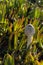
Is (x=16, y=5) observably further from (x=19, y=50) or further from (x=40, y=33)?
(x=19, y=50)

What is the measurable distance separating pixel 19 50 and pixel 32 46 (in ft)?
0.41

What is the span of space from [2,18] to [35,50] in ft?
1.77

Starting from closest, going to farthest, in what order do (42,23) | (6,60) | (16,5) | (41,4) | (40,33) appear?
(6,60)
(40,33)
(42,23)
(16,5)
(41,4)

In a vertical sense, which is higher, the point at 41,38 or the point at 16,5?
the point at 16,5

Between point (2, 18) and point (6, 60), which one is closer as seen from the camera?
point (6, 60)

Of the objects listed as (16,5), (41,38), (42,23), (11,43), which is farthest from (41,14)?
(11,43)

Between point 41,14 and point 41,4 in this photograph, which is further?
point 41,4

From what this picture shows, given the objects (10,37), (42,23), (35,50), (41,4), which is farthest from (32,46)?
(41,4)

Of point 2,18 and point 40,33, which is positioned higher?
point 2,18

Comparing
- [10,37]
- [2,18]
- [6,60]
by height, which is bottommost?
[6,60]

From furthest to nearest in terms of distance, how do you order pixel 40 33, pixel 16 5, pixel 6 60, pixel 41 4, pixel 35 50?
pixel 41 4 < pixel 16 5 < pixel 40 33 < pixel 35 50 < pixel 6 60

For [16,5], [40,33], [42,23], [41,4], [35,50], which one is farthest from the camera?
[41,4]

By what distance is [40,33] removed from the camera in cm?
221

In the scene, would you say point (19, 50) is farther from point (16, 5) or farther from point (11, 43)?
point (16, 5)
